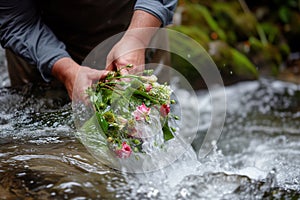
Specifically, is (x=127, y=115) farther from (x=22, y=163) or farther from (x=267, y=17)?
(x=267, y=17)

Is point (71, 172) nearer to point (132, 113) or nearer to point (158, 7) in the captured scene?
point (132, 113)

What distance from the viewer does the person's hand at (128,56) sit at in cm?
193

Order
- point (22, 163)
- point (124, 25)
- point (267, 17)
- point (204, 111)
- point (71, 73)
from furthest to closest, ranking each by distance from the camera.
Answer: point (267, 17) → point (204, 111) → point (124, 25) → point (71, 73) → point (22, 163)

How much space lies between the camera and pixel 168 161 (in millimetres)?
1779

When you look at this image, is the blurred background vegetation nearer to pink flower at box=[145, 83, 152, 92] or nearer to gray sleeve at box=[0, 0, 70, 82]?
gray sleeve at box=[0, 0, 70, 82]

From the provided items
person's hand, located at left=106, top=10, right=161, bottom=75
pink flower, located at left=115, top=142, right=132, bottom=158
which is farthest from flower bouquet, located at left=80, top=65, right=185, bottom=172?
person's hand, located at left=106, top=10, right=161, bottom=75

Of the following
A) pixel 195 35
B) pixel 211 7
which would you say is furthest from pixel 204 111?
pixel 211 7

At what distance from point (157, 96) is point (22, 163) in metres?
0.52

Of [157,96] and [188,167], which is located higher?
[157,96]

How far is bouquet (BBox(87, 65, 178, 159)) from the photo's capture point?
64.3 inches

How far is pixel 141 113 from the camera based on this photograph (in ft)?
5.34

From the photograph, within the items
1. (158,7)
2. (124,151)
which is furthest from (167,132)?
(158,7)

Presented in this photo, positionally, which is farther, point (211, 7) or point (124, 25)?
point (211, 7)

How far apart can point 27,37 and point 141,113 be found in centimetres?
94
